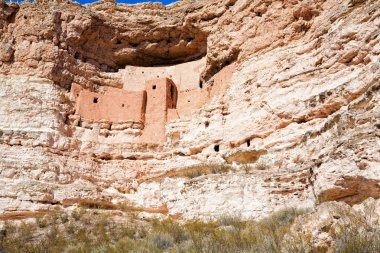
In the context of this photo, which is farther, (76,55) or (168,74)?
(168,74)

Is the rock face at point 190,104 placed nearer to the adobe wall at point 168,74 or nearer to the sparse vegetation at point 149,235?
the adobe wall at point 168,74

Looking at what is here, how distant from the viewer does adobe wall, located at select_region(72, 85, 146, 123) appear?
48.5 feet

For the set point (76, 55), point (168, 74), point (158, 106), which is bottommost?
point (158, 106)

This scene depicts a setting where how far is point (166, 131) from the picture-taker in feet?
46.9

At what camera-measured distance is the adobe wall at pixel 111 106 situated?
1479cm

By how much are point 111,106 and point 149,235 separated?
26.7 ft

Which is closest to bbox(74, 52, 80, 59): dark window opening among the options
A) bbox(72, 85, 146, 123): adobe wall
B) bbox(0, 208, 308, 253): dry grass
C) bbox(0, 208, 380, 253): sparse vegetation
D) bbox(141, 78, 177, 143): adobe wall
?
bbox(72, 85, 146, 123): adobe wall

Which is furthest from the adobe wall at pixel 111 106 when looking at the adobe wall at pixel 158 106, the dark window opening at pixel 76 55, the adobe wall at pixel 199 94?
the dark window opening at pixel 76 55

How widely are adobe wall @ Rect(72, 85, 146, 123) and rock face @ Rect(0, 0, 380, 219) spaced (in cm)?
4

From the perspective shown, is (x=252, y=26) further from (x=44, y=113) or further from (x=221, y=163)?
(x=44, y=113)

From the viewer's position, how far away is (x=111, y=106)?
15.1 meters

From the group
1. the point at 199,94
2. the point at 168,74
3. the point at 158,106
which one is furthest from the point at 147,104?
the point at 168,74

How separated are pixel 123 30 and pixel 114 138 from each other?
16.2 feet

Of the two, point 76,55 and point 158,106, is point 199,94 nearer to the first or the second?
point 158,106
